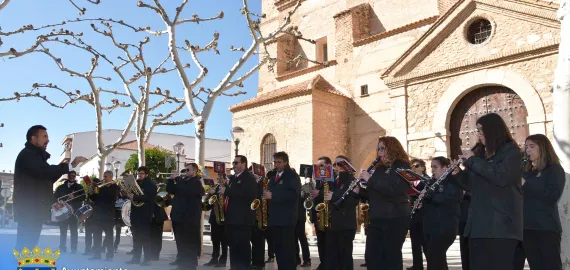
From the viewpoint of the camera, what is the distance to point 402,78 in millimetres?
17625

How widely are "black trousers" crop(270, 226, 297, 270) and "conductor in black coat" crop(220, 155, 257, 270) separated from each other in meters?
0.73

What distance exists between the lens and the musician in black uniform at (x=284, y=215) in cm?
748

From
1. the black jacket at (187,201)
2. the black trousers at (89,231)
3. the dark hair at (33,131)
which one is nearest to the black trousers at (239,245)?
the black jacket at (187,201)

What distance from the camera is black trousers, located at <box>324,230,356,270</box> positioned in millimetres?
7160

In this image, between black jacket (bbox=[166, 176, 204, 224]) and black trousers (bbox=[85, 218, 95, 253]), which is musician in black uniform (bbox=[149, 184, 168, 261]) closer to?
black trousers (bbox=[85, 218, 95, 253])

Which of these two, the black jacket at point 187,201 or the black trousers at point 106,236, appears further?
the black trousers at point 106,236

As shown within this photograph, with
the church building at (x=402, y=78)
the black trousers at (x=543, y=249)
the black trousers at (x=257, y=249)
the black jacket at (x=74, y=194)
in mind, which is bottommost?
the black trousers at (x=257, y=249)

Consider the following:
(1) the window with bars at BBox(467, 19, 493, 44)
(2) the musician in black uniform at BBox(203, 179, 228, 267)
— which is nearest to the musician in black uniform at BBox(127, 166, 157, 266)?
(2) the musician in black uniform at BBox(203, 179, 228, 267)

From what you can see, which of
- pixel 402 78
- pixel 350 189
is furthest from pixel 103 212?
pixel 402 78

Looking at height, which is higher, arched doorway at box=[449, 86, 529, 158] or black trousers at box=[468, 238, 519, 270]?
arched doorway at box=[449, 86, 529, 158]

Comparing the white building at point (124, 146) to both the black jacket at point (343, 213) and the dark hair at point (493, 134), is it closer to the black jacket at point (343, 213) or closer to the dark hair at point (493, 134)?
the black jacket at point (343, 213)

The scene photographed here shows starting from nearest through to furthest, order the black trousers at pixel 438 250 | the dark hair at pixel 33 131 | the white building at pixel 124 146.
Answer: the black trousers at pixel 438 250 < the dark hair at pixel 33 131 < the white building at pixel 124 146

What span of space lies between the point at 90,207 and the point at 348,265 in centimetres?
588

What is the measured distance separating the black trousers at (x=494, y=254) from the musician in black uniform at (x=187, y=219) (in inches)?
224
